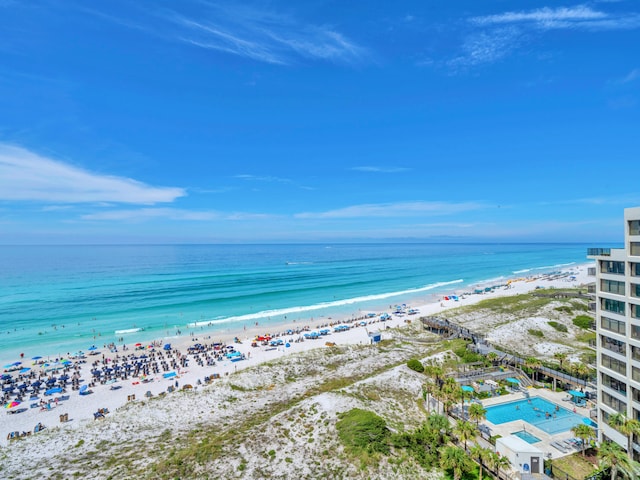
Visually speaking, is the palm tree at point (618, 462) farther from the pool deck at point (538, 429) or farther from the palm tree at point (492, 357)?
the palm tree at point (492, 357)

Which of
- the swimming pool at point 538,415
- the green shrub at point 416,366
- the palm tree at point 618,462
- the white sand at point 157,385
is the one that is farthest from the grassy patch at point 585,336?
the palm tree at point 618,462

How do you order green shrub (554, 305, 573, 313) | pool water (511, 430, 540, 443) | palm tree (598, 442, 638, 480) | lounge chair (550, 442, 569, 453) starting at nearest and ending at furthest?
palm tree (598, 442, 638, 480), lounge chair (550, 442, 569, 453), pool water (511, 430, 540, 443), green shrub (554, 305, 573, 313)

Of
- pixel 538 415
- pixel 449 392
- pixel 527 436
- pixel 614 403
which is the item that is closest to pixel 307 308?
pixel 449 392

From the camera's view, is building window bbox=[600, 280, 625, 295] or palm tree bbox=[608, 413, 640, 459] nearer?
palm tree bbox=[608, 413, 640, 459]

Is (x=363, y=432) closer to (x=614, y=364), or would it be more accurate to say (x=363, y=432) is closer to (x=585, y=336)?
(x=614, y=364)

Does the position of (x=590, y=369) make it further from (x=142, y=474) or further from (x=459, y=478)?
(x=142, y=474)

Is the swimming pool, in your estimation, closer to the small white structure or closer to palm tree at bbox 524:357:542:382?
palm tree at bbox 524:357:542:382

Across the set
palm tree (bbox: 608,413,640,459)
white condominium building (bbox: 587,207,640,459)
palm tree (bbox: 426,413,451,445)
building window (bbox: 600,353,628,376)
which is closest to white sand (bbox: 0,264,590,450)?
palm tree (bbox: 426,413,451,445)
